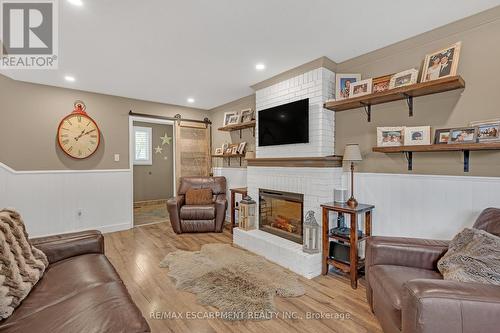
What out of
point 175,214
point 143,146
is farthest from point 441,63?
point 143,146

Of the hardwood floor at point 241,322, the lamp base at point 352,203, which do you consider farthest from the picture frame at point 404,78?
the hardwood floor at point 241,322

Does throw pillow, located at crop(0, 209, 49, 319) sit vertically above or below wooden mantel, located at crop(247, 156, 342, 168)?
below

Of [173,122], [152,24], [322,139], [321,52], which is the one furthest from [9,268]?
[173,122]

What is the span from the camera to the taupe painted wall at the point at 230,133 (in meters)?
4.43

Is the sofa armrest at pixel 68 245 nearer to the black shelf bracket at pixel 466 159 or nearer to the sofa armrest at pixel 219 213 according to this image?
the sofa armrest at pixel 219 213

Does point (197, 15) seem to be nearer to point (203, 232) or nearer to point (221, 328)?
point (221, 328)

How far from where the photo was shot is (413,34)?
7.55ft

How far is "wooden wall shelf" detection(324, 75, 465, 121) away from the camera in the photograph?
78.7 inches

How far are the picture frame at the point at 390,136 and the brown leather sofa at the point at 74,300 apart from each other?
8.07ft

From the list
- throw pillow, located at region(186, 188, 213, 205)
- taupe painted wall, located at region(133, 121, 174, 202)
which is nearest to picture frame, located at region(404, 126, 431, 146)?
throw pillow, located at region(186, 188, 213, 205)

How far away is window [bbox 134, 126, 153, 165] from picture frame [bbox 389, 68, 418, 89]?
6143 millimetres

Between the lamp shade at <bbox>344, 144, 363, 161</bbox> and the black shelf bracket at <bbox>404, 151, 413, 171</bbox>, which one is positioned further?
the lamp shade at <bbox>344, 144, 363, 161</bbox>

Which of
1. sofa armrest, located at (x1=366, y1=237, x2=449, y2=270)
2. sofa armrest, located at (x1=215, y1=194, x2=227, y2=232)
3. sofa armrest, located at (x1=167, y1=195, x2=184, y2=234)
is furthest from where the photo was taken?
sofa armrest, located at (x1=215, y1=194, x2=227, y2=232)

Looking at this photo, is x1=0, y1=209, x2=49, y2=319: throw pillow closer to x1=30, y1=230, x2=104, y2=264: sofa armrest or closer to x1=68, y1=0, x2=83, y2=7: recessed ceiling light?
x1=30, y1=230, x2=104, y2=264: sofa armrest
